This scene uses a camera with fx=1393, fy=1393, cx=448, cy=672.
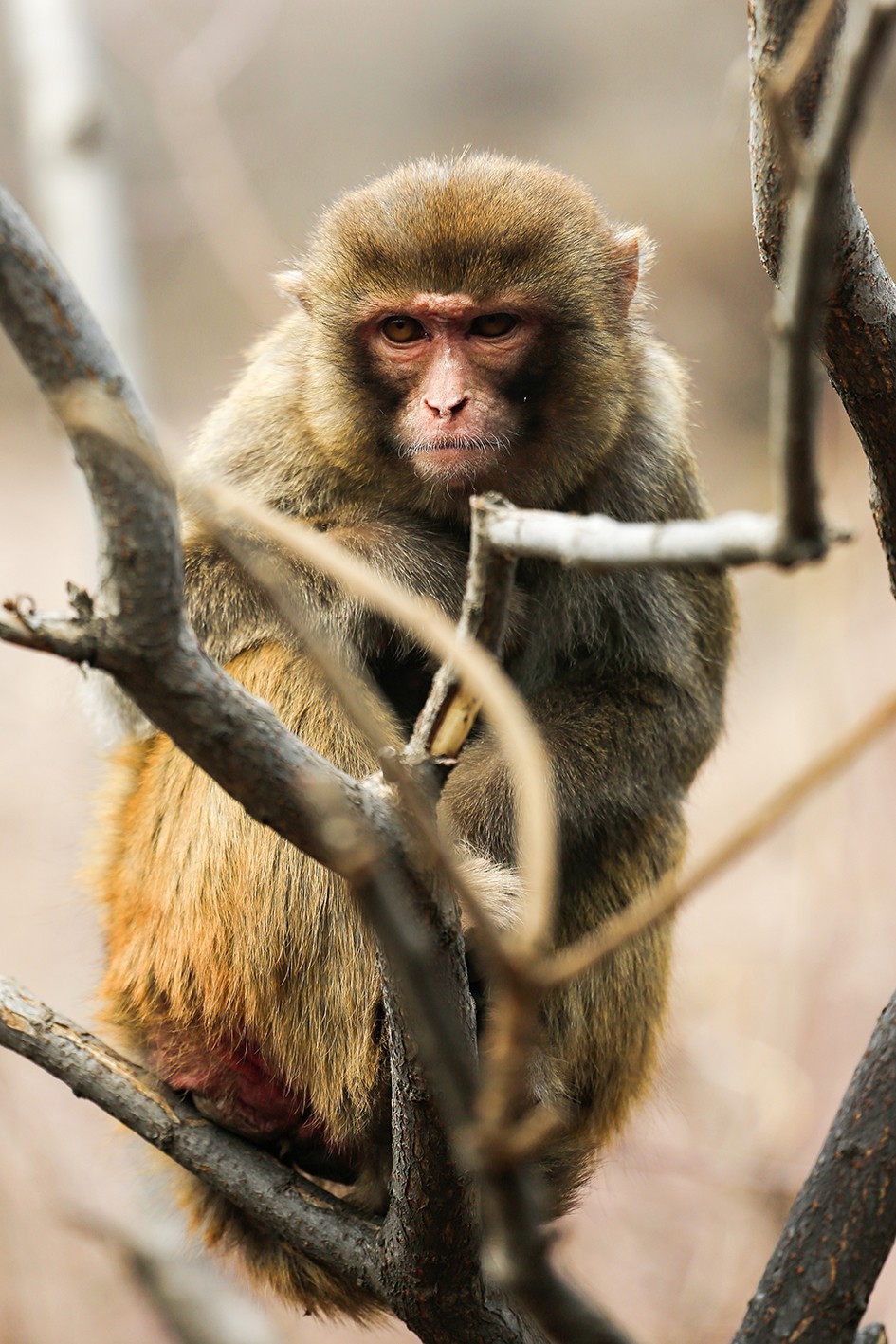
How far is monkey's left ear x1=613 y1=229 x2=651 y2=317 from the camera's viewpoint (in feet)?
13.0

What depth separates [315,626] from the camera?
347cm

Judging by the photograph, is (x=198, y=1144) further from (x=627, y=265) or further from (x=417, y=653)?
(x=627, y=265)

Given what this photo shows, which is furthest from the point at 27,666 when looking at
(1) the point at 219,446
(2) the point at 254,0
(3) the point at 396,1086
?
(3) the point at 396,1086

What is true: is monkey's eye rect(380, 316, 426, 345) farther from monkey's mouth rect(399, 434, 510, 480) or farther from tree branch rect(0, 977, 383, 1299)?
tree branch rect(0, 977, 383, 1299)

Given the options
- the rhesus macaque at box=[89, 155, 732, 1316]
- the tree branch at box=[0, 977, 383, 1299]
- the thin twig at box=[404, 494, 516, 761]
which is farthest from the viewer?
the rhesus macaque at box=[89, 155, 732, 1316]

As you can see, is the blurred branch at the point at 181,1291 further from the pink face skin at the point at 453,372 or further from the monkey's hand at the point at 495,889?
the pink face skin at the point at 453,372

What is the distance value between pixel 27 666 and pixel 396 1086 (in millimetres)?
8115

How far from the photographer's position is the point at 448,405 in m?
3.45

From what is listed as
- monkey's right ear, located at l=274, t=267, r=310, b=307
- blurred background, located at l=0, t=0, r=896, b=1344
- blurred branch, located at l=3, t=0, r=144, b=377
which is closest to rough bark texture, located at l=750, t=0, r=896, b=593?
blurred background, located at l=0, t=0, r=896, b=1344

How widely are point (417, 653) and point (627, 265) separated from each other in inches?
50.6

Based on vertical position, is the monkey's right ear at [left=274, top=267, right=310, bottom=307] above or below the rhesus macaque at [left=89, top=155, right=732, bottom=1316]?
above

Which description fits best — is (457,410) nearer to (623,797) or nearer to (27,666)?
(623,797)

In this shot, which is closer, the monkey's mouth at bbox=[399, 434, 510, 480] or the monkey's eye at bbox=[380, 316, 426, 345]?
the monkey's mouth at bbox=[399, 434, 510, 480]

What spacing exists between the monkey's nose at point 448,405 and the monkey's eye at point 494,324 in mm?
241
